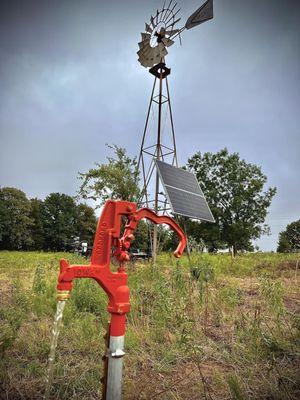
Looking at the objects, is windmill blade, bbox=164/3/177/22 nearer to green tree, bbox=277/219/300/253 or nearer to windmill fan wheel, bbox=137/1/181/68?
windmill fan wheel, bbox=137/1/181/68

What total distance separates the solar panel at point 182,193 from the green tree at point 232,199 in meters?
21.9

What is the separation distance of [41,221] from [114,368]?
44.7 m

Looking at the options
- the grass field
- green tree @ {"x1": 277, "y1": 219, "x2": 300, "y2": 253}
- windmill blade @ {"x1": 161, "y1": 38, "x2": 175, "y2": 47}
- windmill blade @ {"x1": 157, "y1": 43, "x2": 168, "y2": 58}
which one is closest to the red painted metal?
the grass field

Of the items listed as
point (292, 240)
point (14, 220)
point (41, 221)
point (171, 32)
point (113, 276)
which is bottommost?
point (113, 276)

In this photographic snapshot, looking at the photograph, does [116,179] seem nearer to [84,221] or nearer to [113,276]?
[113,276]

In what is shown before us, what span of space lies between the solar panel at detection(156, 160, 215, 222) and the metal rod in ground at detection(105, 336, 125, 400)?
14.6ft

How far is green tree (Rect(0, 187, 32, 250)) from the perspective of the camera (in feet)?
119

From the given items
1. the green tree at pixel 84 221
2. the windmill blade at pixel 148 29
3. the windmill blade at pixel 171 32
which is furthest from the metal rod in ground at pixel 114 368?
the green tree at pixel 84 221

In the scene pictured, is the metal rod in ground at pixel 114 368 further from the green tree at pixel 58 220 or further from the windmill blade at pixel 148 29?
the green tree at pixel 58 220

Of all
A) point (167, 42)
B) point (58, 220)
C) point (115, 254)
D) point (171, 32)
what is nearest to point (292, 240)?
point (115, 254)

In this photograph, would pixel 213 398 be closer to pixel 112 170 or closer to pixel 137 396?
pixel 137 396

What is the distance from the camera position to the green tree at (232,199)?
29.5 metres

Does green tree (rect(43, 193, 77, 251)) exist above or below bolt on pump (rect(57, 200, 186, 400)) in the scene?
above

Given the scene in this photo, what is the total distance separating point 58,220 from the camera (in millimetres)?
44031
